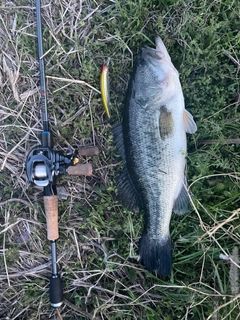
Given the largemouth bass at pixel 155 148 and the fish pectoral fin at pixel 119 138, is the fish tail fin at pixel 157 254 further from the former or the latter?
the fish pectoral fin at pixel 119 138

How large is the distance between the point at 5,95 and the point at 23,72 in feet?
0.79

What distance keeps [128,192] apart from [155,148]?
439 mm

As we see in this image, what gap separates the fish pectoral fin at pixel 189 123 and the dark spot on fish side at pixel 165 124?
116 millimetres

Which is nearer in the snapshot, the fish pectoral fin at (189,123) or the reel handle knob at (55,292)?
the fish pectoral fin at (189,123)

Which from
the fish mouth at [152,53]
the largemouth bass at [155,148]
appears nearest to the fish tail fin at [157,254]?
the largemouth bass at [155,148]

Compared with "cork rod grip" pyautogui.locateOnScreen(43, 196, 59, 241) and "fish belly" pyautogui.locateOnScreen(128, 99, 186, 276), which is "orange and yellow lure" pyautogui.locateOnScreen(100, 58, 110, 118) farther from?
"cork rod grip" pyautogui.locateOnScreen(43, 196, 59, 241)

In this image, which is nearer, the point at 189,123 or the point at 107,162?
the point at 189,123

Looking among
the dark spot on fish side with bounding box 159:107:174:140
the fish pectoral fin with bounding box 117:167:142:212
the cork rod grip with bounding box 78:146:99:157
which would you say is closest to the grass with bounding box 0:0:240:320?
the fish pectoral fin with bounding box 117:167:142:212

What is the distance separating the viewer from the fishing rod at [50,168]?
2213 mm

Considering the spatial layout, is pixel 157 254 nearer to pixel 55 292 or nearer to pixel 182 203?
pixel 182 203

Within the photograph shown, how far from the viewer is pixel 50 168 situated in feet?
7.27

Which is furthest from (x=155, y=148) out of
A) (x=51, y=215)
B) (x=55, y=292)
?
(x=55, y=292)

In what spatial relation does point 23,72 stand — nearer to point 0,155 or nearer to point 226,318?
point 0,155

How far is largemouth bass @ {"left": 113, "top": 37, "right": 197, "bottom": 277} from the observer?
7.25 feet
